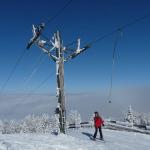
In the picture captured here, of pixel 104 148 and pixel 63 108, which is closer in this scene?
pixel 104 148

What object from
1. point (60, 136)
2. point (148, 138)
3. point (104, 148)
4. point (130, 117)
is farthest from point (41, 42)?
point (130, 117)

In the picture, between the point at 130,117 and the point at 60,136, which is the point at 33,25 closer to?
the point at 60,136

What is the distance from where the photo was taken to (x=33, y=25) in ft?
89.2

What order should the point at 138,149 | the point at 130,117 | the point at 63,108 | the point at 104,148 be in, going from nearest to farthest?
the point at 104,148, the point at 138,149, the point at 63,108, the point at 130,117

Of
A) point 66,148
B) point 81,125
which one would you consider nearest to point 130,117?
point 81,125

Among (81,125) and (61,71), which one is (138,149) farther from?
(81,125)

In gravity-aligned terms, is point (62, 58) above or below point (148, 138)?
above

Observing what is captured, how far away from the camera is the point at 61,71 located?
2700cm

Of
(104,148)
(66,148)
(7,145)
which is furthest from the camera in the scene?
(104,148)

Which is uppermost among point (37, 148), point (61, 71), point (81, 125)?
point (61, 71)

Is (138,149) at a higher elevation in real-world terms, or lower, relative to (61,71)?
lower

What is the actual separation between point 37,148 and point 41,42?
10.6m

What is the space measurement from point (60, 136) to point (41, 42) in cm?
738

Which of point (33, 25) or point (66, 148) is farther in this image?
point (33, 25)
